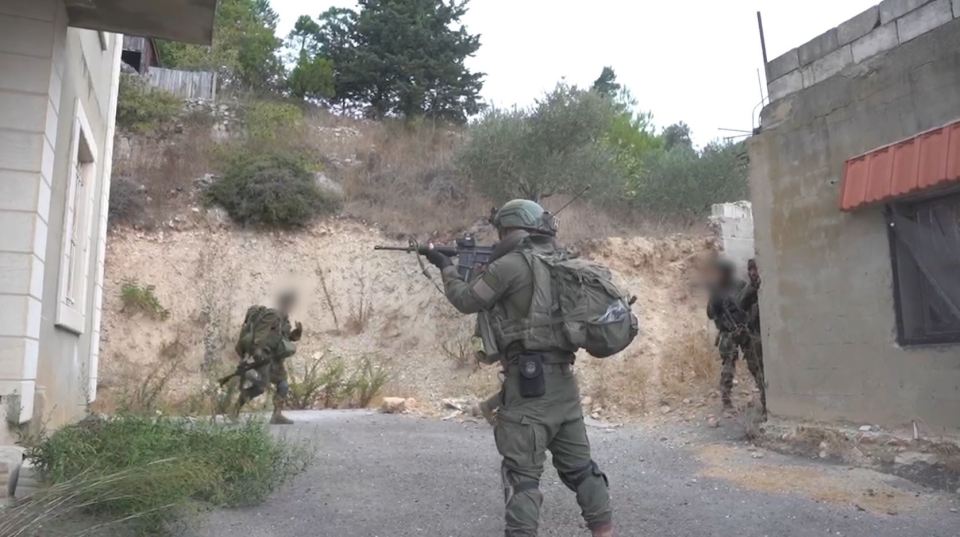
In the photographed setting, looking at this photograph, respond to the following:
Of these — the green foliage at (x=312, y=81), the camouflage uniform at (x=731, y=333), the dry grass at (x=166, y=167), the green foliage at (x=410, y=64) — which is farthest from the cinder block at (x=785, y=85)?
the green foliage at (x=312, y=81)

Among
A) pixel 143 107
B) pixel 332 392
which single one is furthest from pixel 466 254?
pixel 143 107

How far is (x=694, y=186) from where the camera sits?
17375mm

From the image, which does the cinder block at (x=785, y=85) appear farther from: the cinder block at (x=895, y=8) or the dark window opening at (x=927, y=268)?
the dark window opening at (x=927, y=268)

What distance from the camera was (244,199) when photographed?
16188 mm

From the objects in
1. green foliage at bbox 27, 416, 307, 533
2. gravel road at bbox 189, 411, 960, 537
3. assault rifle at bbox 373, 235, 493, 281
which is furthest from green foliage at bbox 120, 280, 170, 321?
assault rifle at bbox 373, 235, 493, 281

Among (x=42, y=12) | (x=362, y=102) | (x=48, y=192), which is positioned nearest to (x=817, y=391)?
(x=48, y=192)

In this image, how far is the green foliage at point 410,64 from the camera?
82.4ft

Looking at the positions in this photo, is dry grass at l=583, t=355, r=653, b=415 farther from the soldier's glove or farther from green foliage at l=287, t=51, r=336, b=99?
green foliage at l=287, t=51, r=336, b=99

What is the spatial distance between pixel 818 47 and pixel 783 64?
41 centimetres

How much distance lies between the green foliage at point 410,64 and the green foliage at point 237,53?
98.6 inches

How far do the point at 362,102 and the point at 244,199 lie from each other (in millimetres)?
10635

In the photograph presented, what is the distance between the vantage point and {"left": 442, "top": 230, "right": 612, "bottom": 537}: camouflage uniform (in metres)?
3.38

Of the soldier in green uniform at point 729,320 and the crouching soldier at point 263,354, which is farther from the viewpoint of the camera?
the crouching soldier at point 263,354

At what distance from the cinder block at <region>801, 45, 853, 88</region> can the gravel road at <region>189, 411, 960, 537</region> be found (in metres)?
3.26
